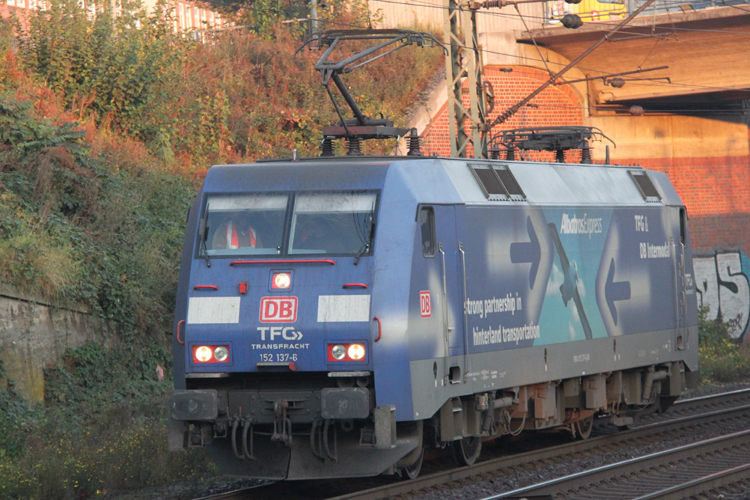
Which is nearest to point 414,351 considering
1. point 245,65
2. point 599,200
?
point 599,200

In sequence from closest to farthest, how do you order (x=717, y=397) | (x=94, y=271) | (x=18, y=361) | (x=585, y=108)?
(x=18, y=361)
(x=94, y=271)
(x=717, y=397)
(x=585, y=108)

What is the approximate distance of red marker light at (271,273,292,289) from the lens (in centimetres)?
911

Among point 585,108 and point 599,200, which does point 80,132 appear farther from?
point 585,108

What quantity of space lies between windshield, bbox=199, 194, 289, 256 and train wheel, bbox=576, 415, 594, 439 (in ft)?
A: 19.4

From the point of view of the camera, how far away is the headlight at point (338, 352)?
884cm

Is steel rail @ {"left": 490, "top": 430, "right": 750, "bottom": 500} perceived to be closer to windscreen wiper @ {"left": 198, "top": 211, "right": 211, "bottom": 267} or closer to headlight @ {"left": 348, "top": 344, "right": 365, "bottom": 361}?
headlight @ {"left": 348, "top": 344, "right": 365, "bottom": 361}

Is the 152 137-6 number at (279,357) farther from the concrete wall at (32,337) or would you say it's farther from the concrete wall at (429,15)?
the concrete wall at (429,15)

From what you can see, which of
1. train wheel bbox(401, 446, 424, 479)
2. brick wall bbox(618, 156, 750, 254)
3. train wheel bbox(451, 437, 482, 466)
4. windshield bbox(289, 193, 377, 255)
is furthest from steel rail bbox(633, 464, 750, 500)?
brick wall bbox(618, 156, 750, 254)

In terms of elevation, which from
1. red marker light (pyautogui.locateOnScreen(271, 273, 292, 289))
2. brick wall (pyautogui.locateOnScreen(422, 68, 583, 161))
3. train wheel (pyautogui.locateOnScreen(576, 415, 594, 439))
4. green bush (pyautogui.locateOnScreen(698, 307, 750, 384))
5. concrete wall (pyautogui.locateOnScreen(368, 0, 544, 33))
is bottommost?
green bush (pyautogui.locateOnScreen(698, 307, 750, 384))

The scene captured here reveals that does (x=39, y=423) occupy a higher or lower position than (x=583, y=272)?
lower

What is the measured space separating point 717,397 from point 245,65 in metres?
13.8

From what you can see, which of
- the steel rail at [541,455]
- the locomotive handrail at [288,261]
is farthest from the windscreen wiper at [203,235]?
the steel rail at [541,455]

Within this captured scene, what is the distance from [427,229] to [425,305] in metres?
0.76

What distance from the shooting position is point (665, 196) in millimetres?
14406
